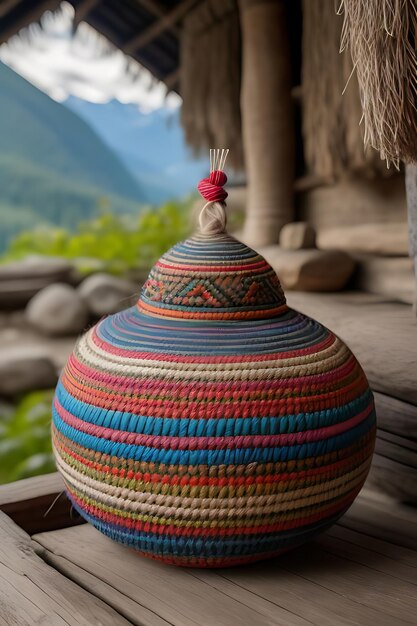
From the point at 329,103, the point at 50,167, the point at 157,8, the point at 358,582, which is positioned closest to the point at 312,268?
the point at 329,103

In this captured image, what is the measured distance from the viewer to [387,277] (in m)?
2.54

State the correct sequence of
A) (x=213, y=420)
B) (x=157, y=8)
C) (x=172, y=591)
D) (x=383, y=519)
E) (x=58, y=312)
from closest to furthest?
1. (x=213, y=420)
2. (x=172, y=591)
3. (x=383, y=519)
4. (x=157, y=8)
5. (x=58, y=312)

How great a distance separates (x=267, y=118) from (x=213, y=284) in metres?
1.98

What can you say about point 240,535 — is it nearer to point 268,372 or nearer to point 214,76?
point 268,372

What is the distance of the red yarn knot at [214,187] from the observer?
4.24 ft

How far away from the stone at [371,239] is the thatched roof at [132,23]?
1.57 m

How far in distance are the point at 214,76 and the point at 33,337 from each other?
2.09 m

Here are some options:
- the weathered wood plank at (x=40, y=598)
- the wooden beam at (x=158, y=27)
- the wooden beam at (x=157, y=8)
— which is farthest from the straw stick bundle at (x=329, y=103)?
the weathered wood plank at (x=40, y=598)

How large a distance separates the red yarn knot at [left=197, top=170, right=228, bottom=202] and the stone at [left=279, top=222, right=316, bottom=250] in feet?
4.57

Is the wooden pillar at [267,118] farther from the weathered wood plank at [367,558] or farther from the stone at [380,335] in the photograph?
the weathered wood plank at [367,558]

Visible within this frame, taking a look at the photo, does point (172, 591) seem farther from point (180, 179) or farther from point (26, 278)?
point (180, 179)

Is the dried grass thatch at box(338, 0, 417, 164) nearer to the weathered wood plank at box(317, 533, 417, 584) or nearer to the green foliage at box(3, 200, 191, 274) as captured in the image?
the weathered wood plank at box(317, 533, 417, 584)

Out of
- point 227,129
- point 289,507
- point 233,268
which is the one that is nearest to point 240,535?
point 289,507

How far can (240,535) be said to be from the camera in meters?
1.13
